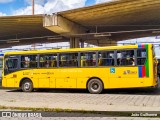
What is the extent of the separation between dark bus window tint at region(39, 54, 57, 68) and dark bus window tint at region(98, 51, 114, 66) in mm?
3027

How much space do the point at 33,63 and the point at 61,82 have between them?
2.40 m

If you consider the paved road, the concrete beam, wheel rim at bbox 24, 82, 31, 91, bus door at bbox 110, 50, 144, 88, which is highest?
the concrete beam

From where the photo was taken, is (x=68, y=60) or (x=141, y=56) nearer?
(x=141, y=56)

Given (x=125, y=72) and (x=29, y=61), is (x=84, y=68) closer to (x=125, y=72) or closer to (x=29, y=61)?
(x=125, y=72)

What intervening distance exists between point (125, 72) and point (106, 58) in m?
1.48

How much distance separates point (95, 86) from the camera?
1925 centimetres

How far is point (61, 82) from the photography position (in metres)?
20.2

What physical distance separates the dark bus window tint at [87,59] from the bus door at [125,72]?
1.30 m

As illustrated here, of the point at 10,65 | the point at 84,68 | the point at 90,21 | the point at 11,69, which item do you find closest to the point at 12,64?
the point at 10,65

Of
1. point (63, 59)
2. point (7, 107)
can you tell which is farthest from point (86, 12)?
point (7, 107)

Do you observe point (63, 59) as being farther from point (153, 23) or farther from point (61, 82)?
point (153, 23)

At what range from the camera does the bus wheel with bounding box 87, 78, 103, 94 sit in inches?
750

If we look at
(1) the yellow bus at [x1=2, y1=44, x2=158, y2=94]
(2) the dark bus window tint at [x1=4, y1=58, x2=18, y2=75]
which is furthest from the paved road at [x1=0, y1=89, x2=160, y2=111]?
(2) the dark bus window tint at [x1=4, y1=58, x2=18, y2=75]

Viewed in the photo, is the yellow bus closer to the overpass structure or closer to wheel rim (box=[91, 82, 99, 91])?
wheel rim (box=[91, 82, 99, 91])
